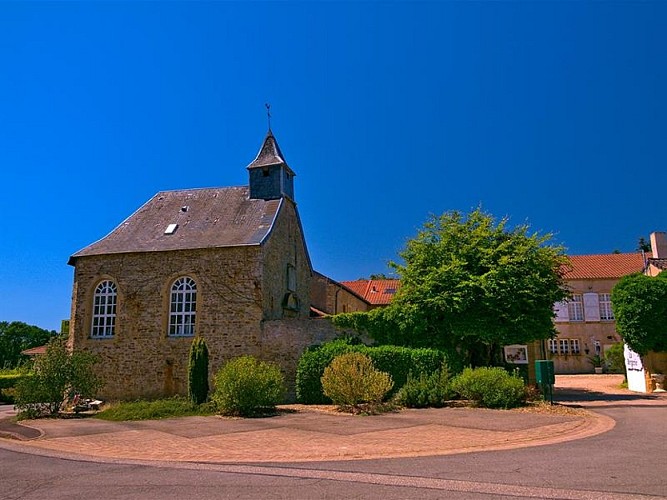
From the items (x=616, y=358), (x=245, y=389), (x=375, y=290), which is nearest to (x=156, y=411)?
(x=245, y=389)

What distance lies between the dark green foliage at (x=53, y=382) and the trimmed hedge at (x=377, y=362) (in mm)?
7215

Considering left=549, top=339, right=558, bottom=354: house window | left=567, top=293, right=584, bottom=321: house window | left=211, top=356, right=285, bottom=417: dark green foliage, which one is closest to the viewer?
left=211, top=356, right=285, bottom=417: dark green foliage

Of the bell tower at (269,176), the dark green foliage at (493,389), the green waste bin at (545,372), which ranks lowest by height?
the dark green foliage at (493,389)

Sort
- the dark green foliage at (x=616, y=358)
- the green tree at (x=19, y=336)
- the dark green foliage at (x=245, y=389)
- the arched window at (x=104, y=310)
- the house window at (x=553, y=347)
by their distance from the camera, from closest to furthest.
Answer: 1. the dark green foliage at (x=245, y=389)
2. the arched window at (x=104, y=310)
3. the dark green foliage at (x=616, y=358)
4. the house window at (x=553, y=347)
5. the green tree at (x=19, y=336)

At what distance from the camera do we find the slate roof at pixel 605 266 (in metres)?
39.4

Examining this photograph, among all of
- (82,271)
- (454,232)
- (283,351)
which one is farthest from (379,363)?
(82,271)

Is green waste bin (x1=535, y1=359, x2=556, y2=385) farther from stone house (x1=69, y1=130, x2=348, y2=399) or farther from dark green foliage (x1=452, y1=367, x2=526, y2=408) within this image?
stone house (x1=69, y1=130, x2=348, y2=399)

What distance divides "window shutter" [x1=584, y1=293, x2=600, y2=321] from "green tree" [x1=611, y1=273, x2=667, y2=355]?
17.0 m

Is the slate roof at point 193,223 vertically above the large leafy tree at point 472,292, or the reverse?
the slate roof at point 193,223

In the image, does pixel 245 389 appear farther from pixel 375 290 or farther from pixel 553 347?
pixel 553 347

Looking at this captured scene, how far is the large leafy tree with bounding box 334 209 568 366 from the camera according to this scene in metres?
19.0

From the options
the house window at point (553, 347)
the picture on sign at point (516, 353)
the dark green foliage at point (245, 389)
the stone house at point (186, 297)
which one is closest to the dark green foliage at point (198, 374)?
the dark green foliage at point (245, 389)

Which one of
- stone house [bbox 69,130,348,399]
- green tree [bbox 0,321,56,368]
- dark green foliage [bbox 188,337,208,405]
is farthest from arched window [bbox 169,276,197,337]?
green tree [bbox 0,321,56,368]

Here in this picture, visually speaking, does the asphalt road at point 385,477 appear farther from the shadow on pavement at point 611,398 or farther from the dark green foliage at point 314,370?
the dark green foliage at point 314,370
